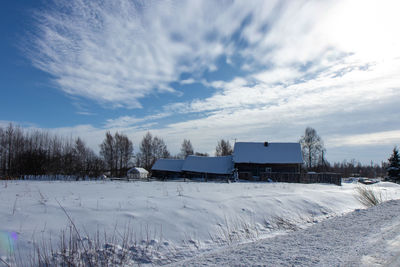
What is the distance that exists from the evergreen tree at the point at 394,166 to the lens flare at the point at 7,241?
5429 cm

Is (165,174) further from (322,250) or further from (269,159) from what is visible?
(322,250)

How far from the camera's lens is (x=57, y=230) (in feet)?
20.0

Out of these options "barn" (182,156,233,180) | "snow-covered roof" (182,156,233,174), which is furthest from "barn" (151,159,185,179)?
"snow-covered roof" (182,156,233,174)

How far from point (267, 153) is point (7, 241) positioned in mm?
39064

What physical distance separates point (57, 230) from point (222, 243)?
4249mm

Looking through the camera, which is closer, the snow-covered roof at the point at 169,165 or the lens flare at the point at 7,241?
the lens flare at the point at 7,241

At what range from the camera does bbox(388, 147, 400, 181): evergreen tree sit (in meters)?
44.0

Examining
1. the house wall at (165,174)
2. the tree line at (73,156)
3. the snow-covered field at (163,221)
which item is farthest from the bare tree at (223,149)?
the snow-covered field at (163,221)

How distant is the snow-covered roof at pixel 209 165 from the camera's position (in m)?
43.1

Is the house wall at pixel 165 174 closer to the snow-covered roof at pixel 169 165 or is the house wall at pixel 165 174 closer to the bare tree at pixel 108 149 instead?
the snow-covered roof at pixel 169 165

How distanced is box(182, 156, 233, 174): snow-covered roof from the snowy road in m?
35.0

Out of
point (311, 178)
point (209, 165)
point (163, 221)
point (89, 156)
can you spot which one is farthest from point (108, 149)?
point (163, 221)

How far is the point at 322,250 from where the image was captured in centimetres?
551

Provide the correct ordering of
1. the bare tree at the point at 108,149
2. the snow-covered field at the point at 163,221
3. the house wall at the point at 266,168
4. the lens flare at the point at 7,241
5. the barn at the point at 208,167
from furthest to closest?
the bare tree at the point at 108,149 < the barn at the point at 208,167 < the house wall at the point at 266,168 < the snow-covered field at the point at 163,221 < the lens flare at the point at 7,241
